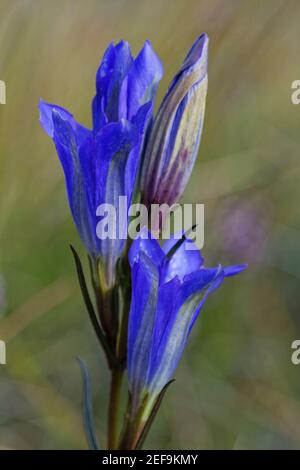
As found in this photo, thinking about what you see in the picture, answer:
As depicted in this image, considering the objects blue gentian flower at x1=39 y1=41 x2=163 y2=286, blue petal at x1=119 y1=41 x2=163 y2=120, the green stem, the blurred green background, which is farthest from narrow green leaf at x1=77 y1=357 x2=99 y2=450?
the blurred green background

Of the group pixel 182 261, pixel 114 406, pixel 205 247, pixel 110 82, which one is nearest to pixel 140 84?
pixel 110 82

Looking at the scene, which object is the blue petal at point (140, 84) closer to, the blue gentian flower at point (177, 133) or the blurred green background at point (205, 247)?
the blue gentian flower at point (177, 133)

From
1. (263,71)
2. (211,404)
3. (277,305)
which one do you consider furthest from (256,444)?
(263,71)

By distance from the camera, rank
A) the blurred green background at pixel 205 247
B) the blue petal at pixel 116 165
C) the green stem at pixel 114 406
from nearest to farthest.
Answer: the blue petal at pixel 116 165 → the green stem at pixel 114 406 → the blurred green background at pixel 205 247

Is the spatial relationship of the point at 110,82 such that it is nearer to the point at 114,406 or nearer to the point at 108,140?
the point at 108,140

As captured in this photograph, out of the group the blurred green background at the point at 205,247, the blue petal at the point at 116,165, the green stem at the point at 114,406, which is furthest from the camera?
the blurred green background at the point at 205,247

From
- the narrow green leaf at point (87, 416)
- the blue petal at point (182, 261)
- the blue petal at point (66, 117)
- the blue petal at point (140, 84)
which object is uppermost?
the blue petal at point (140, 84)

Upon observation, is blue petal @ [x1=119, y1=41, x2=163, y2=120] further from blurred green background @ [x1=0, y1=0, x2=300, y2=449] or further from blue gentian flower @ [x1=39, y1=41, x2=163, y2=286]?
blurred green background @ [x1=0, y1=0, x2=300, y2=449]

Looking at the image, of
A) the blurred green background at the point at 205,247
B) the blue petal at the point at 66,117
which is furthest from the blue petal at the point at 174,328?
the blurred green background at the point at 205,247
